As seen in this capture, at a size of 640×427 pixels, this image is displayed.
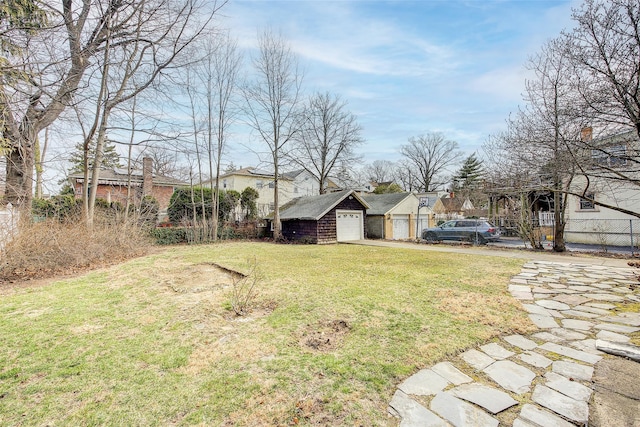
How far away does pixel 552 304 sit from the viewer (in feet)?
16.1

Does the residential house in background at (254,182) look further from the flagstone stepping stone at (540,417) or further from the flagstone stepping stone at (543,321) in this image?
the flagstone stepping stone at (540,417)

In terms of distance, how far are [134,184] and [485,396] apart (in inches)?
911

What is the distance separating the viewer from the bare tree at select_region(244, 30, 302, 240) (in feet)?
55.8

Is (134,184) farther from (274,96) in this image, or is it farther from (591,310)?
(591,310)

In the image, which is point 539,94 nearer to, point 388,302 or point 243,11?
point 388,302

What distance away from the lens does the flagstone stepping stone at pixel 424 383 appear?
2558 mm

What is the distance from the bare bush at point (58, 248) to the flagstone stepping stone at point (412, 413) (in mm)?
9481

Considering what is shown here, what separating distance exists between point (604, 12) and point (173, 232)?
18120 mm

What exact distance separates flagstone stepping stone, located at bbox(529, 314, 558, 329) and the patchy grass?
158mm

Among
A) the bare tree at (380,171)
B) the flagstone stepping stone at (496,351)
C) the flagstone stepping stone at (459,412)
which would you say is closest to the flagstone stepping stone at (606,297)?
the flagstone stepping stone at (496,351)

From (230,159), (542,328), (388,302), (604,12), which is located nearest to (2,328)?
(388,302)

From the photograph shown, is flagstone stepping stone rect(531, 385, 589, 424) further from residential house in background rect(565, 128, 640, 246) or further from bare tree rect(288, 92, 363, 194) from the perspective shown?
bare tree rect(288, 92, 363, 194)

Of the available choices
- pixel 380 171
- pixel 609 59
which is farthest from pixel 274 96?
pixel 380 171

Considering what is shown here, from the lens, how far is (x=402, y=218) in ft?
66.2
